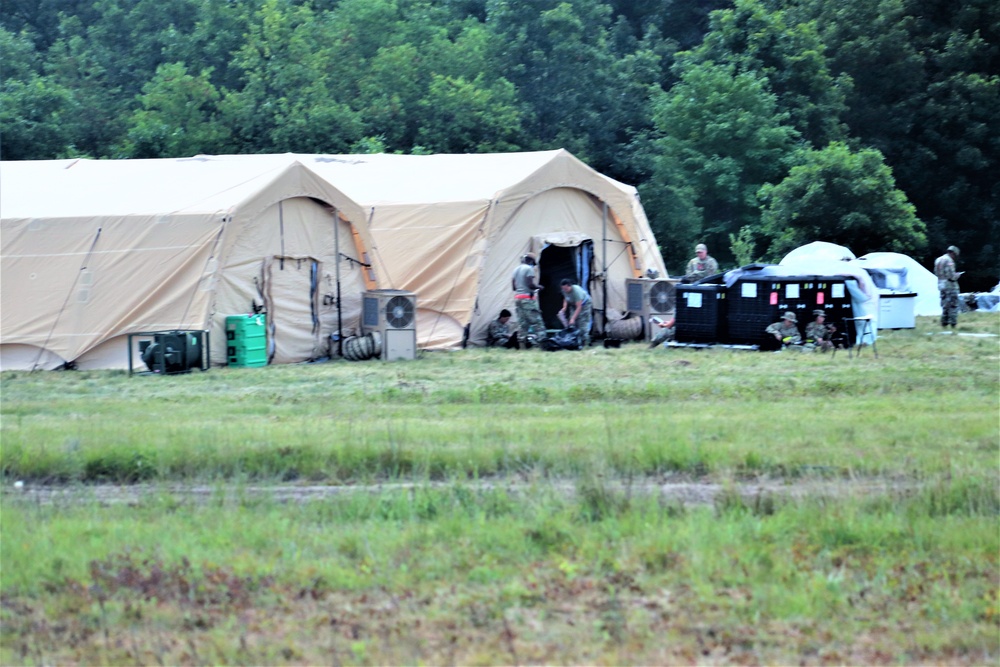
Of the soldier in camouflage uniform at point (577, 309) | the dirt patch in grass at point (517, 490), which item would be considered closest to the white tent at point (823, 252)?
the soldier in camouflage uniform at point (577, 309)

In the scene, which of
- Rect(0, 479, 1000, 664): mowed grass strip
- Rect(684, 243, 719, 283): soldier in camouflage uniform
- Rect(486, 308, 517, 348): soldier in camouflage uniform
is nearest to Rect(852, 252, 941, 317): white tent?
Rect(684, 243, 719, 283): soldier in camouflage uniform

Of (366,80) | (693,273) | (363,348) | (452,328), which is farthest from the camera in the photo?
(366,80)

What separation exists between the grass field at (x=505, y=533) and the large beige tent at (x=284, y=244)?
5.11m

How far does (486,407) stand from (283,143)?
81.4 feet

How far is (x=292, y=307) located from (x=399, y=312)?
173cm

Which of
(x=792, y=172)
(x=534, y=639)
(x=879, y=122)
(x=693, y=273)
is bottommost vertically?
(x=534, y=639)

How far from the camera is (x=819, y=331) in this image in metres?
18.7

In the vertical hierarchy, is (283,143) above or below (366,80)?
below

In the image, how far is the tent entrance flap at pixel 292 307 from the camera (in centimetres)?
1858

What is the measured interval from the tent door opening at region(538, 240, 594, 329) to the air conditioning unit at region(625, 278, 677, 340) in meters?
0.89

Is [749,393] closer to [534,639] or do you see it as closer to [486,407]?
[486,407]

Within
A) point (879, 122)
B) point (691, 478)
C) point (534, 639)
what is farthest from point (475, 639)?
point (879, 122)

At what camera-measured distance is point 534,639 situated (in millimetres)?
5953

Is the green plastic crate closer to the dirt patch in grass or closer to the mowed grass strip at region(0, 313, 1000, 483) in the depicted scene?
the mowed grass strip at region(0, 313, 1000, 483)
